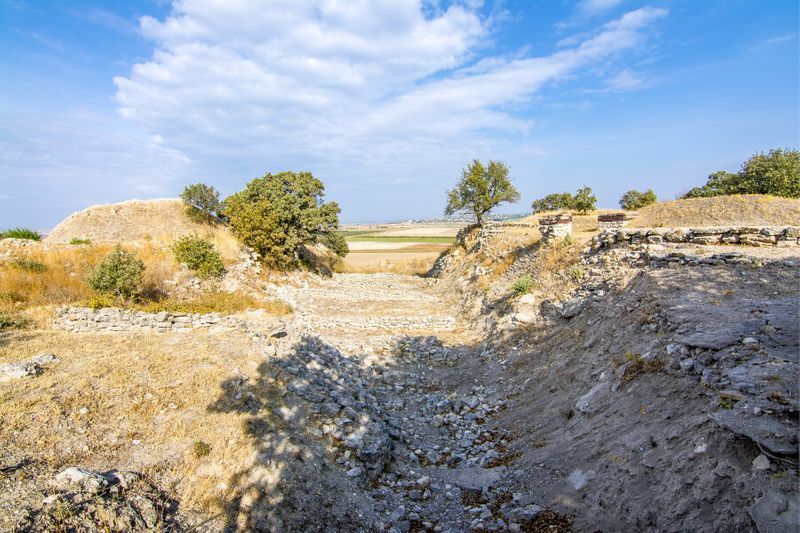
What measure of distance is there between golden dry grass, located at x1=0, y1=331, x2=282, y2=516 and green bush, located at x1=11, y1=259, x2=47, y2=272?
20.2 feet

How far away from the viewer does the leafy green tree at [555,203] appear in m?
46.9

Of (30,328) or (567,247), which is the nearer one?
(30,328)

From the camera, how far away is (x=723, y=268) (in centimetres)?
930

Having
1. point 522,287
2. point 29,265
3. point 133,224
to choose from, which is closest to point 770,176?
point 522,287

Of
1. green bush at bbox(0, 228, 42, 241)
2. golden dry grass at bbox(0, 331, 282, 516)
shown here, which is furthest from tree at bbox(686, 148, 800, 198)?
green bush at bbox(0, 228, 42, 241)

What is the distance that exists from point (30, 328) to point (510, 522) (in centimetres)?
1339

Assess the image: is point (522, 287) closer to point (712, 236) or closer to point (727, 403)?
point (712, 236)

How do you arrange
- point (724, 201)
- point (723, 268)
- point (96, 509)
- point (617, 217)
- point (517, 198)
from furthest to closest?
point (517, 198)
point (724, 201)
point (617, 217)
point (723, 268)
point (96, 509)

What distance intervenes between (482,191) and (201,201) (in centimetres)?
2488

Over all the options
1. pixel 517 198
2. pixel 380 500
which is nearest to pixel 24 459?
pixel 380 500

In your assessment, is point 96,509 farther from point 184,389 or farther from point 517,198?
point 517,198

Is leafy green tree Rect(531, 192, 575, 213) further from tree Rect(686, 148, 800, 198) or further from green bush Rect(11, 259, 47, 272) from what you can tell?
green bush Rect(11, 259, 47, 272)

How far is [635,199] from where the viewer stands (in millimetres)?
42125

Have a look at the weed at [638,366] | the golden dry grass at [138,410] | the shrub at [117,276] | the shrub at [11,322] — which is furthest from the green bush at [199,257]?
the weed at [638,366]
